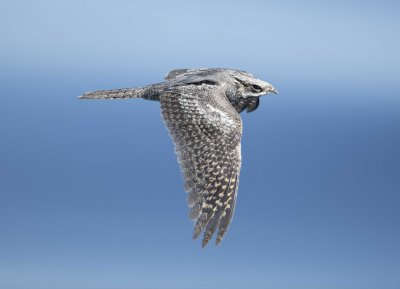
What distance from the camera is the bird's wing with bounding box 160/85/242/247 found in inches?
327

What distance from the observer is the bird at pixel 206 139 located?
27.2ft

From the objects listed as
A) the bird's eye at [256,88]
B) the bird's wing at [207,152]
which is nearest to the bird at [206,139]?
the bird's wing at [207,152]

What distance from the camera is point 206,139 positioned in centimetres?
866

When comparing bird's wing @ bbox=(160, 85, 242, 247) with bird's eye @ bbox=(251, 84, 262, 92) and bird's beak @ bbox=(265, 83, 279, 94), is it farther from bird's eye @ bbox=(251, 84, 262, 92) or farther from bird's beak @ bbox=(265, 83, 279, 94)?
bird's beak @ bbox=(265, 83, 279, 94)

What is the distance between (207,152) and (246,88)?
5.33ft

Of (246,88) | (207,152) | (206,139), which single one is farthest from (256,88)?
(207,152)

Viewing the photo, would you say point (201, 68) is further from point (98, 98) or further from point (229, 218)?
point (229, 218)

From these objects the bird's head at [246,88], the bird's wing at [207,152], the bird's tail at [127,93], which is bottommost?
the bird's wing at [207,152]

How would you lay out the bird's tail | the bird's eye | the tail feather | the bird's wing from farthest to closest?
the bird's eye → the tail feather → the bird's tail → the bird's wing

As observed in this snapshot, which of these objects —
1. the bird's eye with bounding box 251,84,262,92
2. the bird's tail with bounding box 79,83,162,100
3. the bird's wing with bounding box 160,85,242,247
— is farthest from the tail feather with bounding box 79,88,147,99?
the bird's eye with bounding box 251,84,262,92

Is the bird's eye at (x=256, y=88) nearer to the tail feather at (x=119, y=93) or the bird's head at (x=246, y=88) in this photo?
the bird's head at (x=246, y=88)

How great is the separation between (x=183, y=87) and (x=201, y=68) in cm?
118

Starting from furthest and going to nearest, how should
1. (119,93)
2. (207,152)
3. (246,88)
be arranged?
(246,88)
(119,93)
(207,152)

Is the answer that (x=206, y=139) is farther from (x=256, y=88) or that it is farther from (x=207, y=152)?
(x=256, y=88)
